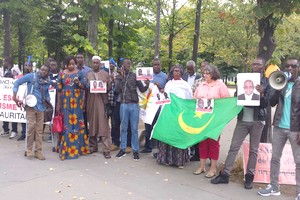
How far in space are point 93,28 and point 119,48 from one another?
8444 mm

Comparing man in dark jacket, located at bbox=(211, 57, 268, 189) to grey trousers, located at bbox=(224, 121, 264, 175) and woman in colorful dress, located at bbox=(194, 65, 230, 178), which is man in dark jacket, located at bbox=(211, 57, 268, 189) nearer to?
grey trousers, located at bbox=(224, 121, 264, 175)

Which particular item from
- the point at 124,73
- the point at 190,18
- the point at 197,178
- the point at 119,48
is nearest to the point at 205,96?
the point at 197,178

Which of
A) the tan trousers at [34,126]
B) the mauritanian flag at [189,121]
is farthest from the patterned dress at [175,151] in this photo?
the tan trousers at [34,126]

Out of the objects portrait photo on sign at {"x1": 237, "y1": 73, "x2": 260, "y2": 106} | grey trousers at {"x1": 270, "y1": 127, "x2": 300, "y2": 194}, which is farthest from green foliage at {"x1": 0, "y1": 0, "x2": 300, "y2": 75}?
grey trousers at {"x1": 270, "y1": 127, "x2": 300, "y2": 194}

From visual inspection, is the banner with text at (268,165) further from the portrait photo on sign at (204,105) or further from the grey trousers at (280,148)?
the portrait photo on sign at (204,105)

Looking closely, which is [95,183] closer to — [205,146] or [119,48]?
[205,146]

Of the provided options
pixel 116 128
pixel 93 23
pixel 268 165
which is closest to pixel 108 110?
pixel 116 128

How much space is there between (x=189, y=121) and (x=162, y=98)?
33.7 inches

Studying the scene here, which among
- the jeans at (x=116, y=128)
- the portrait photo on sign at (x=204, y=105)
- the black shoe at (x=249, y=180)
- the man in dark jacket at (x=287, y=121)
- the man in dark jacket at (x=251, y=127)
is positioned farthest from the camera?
the jeans at (x=116, y=128)

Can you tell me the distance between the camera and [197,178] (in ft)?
20.4

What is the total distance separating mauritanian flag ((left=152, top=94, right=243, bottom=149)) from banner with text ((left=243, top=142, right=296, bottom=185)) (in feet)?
2.64

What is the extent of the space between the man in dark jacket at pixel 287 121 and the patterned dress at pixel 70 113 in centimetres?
390

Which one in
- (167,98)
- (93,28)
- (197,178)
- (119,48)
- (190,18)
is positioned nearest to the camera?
(197,178)

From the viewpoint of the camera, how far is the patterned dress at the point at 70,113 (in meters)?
7.12
